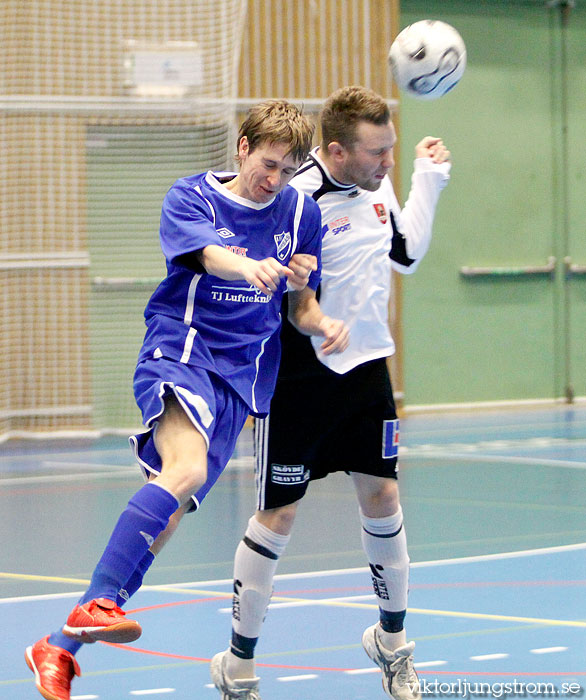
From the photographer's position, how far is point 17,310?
37.9 feet

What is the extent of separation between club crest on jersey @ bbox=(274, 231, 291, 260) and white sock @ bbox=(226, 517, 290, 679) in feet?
2.63

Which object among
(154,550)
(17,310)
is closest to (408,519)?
(154,550)

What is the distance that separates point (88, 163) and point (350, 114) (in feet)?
26.6

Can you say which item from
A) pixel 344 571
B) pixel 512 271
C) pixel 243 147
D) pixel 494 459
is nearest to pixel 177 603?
pixel 344 571

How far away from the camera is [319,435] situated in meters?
3.79

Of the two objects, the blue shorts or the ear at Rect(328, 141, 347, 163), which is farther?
the ear at Rect(328, 141, 347, 163)

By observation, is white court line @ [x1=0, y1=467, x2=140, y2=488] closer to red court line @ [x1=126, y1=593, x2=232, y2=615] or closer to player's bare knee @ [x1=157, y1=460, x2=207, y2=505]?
red court line @ [x1=126, y1=593, x2=232, y2=615]

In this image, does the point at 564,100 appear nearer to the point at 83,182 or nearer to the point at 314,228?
the point at 83,182

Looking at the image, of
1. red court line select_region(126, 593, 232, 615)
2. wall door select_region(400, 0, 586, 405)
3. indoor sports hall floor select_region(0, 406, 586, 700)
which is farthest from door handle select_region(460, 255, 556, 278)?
red court line select_region(126, 593, 232, 615)

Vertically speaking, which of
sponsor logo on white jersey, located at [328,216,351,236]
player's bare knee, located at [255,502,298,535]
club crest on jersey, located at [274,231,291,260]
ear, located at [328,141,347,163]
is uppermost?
ear, located at [328,141,347,163]

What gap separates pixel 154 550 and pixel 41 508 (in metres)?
4.22

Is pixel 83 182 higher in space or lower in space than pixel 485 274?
higher

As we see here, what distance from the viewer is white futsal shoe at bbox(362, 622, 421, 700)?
358 cm

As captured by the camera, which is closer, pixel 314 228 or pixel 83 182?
pixel 314 228
